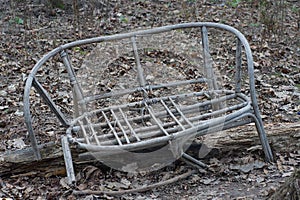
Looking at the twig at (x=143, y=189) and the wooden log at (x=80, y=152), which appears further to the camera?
the wooden log at (x=80, y=152)

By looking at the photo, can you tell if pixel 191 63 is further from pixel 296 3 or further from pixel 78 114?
pixel 296 3

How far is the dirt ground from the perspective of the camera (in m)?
2.78

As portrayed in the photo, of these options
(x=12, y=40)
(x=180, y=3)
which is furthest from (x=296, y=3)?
(x=12, y=40)

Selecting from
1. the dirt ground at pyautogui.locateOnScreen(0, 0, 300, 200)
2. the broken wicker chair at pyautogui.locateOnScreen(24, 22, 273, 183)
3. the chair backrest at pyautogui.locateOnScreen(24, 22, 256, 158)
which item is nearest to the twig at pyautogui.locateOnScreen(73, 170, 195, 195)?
the dirt ground at pyautogui.locateOnScreen(0, 0, 300, 200)

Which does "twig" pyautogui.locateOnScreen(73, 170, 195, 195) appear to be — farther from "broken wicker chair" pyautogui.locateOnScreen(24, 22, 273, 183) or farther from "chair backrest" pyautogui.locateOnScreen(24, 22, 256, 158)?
"chair backrest" pyautogui.locateOnScreen(24, 22, 256, 158)

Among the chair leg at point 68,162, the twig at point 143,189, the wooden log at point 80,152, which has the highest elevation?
the chair leg at point 68,162

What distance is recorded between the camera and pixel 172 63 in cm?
477

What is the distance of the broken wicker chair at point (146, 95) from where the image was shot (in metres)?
2.68

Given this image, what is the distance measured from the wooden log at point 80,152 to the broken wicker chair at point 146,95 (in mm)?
139

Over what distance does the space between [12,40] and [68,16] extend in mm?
1118


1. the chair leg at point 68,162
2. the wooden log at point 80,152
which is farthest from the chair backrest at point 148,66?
the chair leg at point 68,162

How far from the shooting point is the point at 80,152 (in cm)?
287

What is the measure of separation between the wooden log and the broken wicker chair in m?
0.14

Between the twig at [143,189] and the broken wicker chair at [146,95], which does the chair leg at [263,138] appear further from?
the twig at [143,189]
